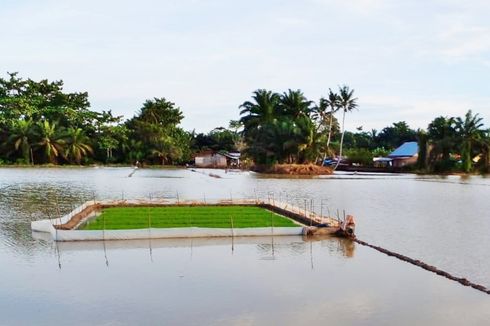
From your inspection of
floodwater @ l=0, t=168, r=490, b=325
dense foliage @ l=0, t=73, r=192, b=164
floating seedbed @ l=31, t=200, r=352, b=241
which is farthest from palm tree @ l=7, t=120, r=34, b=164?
floodwater @ l=0, t=168, r=490, b=325

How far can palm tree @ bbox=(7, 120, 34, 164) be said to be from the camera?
62125mm

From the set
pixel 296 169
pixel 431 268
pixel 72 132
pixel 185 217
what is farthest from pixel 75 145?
A: pixel 431 268

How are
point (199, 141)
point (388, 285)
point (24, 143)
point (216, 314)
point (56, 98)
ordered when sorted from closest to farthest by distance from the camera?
point (216, 314) < point (388, 285) < point (24, 143) < point (56, 98) < point (199, 141)

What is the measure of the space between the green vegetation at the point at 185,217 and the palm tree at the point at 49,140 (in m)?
47.2

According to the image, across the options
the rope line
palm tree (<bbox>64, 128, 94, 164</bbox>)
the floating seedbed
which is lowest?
the rope line

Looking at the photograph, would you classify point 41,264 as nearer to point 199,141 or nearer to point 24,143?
point 24,143

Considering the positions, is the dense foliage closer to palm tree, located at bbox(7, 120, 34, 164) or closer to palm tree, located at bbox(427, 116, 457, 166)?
palm tree, located at bbox(7, 120, 34, 164)

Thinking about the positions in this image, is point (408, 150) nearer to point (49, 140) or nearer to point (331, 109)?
point (331, 109)

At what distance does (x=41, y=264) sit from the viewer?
1066cm

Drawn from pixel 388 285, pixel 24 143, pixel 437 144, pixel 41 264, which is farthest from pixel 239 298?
pixel 24 143

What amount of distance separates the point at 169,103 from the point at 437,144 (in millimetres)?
39748

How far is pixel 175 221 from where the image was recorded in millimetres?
15695

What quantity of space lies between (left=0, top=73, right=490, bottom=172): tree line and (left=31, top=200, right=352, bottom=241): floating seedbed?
32.8 meters

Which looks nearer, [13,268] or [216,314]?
[216,314]
